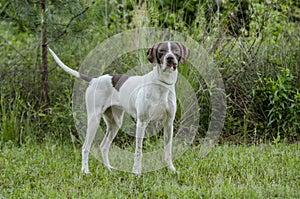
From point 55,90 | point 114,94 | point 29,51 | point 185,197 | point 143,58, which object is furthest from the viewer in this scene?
point 29,51

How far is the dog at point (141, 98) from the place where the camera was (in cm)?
420

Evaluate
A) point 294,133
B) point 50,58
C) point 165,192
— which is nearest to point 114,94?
point 165,192

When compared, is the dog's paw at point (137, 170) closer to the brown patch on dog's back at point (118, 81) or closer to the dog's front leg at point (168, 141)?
the dog's front leg at point (168, 141)

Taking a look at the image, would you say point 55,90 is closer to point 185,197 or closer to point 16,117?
point 16,117

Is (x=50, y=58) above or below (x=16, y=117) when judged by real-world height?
above

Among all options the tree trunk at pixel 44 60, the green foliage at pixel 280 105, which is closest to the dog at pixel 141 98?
the tree trunk at pixel 44 60

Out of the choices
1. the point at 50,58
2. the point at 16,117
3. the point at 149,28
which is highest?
the point at 149,28

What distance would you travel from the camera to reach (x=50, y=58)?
23.9ft

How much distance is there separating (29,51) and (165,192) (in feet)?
13.6

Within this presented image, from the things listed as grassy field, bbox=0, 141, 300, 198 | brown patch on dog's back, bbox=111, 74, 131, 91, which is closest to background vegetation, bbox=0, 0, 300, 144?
grassy field, bbox=0, 141, 300, 198

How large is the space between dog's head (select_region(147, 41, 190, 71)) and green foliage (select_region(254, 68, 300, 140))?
1889mm

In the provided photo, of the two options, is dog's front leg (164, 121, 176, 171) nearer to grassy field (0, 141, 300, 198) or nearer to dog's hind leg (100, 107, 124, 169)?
grassy field (0, 141, 300, 198)

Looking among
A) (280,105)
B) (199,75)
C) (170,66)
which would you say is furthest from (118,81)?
(280,105)

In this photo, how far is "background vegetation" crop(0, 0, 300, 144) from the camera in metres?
5.77
